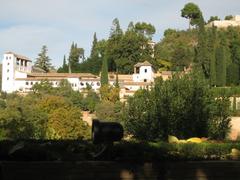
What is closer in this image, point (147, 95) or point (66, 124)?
point (147, 95)

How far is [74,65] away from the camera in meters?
80.2

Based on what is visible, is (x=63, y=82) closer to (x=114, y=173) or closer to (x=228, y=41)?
(x=228, y=41)

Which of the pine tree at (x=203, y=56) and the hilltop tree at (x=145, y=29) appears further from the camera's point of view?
the hilltop tree at (x=145, y=29)

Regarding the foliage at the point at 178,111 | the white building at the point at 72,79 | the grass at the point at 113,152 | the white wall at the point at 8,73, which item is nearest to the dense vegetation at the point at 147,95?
the foliage at the point at 178,111

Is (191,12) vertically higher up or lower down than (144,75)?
higher up

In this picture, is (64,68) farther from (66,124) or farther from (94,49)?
(66,124)

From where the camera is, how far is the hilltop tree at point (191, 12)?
8369 centimetres

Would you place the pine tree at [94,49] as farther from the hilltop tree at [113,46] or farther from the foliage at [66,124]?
the foliage at [66,124]

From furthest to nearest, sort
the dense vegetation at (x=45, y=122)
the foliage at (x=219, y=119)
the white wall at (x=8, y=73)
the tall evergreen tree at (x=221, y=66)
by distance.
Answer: the white wall at (x=8, y=73), the tall evergreen tree at (x=221, y=66), the dense vegetation at (x=45, y=122), the foliage at (x=219, y=119)

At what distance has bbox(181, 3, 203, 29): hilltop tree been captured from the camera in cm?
8369

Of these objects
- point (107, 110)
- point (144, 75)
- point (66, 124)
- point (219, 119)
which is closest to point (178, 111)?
point (219, 119)

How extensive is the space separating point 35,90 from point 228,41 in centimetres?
2741

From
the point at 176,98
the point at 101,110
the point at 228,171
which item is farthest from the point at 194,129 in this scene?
the point at 101,110

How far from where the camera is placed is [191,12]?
8462 cm
